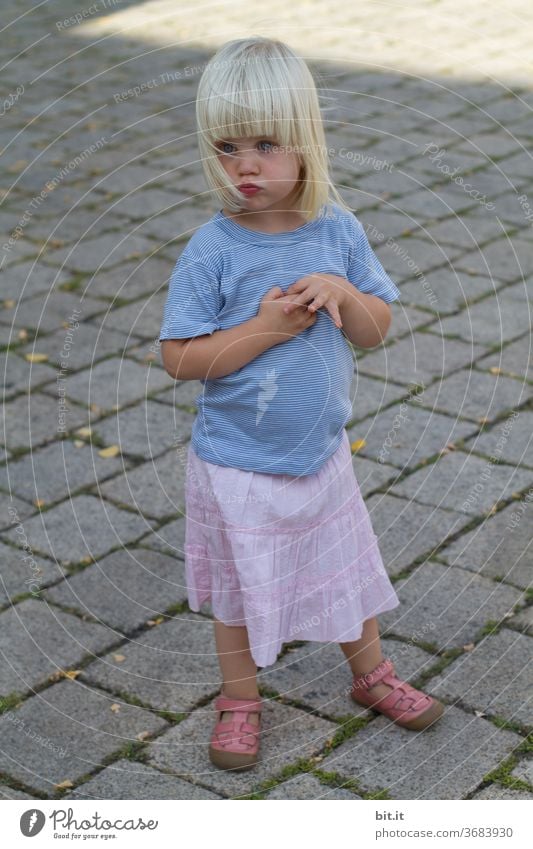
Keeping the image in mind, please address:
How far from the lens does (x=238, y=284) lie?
2.24 meters

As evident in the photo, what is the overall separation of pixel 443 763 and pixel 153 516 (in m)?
1.20

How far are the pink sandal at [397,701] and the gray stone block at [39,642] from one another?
2.07ft

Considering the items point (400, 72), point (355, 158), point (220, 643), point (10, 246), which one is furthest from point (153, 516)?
point (400, 72)

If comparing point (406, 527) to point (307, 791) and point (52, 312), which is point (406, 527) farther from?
point (52, 312)

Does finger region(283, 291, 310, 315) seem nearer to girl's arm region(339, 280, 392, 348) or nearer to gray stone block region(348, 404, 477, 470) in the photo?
girl's arm region(339, 280, 392, 348)

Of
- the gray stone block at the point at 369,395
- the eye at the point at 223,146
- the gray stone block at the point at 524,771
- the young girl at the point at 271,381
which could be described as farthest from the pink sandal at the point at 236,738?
the gray stone block at the point at 369,395

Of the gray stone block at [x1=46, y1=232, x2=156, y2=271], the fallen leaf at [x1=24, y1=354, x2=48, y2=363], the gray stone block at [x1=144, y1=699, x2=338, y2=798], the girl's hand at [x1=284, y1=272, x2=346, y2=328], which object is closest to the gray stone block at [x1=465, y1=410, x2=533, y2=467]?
the gray stone block at [x1=144, y1=699, x2=338, y2=798]

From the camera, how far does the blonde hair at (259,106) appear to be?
6.93ft

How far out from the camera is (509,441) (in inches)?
142

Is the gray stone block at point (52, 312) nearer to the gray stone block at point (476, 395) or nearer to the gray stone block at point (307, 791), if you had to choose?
the gray stone block at point (476, 395)

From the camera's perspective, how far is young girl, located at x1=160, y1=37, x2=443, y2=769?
2.17 m

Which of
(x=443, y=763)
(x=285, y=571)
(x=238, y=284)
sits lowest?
(x=443, y=763)

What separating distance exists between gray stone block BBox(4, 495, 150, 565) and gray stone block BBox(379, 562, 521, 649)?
0.76 m
